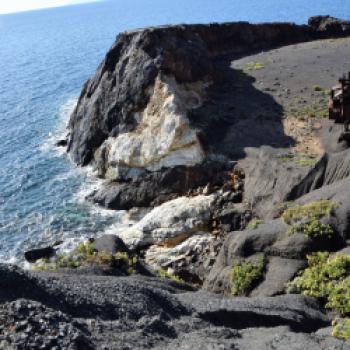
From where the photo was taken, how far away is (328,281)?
63.0 feet

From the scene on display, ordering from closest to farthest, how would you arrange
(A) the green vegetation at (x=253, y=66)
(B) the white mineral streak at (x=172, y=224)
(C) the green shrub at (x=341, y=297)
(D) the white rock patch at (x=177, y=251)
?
(C) the green shrub at (x=341, y=297)
(D) the white rock patch at (x=177, y=251)
(B) the white mineral streak at (x=172, y=224)
(A) the green vegetation at (x=253, y=66)

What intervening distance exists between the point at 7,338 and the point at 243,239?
13.8 meters

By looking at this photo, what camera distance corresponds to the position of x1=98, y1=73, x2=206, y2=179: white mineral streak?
133 feet

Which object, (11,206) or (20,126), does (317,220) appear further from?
(20,126)

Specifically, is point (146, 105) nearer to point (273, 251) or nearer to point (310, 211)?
point (310, 211)

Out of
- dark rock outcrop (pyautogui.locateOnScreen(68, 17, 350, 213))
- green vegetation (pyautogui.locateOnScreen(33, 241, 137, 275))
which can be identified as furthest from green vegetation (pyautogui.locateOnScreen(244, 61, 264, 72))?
green vegetation (pyautogui.locateOnScreen(33, 241, 137, 275))

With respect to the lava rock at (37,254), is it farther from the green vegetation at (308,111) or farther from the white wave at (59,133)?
the green vegetation at (308,111)

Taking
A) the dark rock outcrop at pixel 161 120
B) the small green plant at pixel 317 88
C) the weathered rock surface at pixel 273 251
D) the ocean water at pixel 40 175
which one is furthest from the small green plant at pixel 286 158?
the small green plant at pixel 317 88

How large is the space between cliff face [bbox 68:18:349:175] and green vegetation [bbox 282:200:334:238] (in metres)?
16.9

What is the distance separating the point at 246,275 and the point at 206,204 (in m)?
13.2

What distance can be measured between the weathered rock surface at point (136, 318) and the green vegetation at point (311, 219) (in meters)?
3.55

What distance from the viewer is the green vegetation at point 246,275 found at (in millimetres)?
21250

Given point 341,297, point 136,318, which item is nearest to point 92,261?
point 136,318

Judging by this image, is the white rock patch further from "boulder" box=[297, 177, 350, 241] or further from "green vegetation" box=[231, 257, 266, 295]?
"green vegetation" box=[231, 257, 266, 295]
